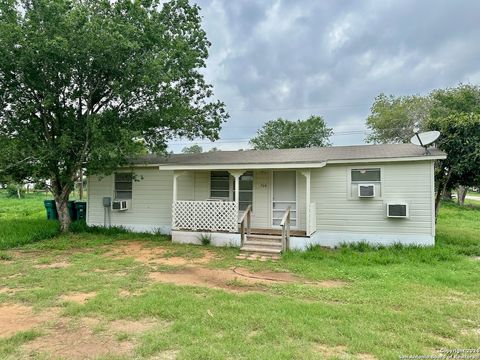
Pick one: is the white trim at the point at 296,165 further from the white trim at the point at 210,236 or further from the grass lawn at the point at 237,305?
the grass lawn at the point at 237,305

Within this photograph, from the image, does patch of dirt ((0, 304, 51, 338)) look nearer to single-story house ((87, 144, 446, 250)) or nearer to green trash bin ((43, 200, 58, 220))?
single-story house ((87, 144, 446, 250))

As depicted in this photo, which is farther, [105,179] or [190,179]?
[105,179]

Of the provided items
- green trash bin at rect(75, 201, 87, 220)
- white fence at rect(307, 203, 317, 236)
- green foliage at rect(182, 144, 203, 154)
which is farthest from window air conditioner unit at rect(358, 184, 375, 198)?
green foliage at rect(182, 144, 203, 154)

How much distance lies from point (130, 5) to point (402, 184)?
951 centimetres

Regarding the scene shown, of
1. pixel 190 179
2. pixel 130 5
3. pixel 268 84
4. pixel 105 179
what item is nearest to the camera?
pixel 130 5

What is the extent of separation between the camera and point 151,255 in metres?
7.49

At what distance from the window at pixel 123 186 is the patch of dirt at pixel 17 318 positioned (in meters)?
6.91

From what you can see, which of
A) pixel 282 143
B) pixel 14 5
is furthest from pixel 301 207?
pixel 282 143

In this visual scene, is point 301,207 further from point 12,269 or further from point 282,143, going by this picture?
point 282,143

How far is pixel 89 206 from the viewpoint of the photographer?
11.3 m

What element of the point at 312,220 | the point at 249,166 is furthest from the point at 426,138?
the point at 249,166

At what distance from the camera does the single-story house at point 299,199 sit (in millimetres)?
8141

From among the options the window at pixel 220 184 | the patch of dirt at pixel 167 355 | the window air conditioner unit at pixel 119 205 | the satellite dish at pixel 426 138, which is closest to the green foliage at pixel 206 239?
the window at pixel 220 184

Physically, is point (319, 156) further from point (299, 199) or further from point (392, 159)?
point (392, 159)
